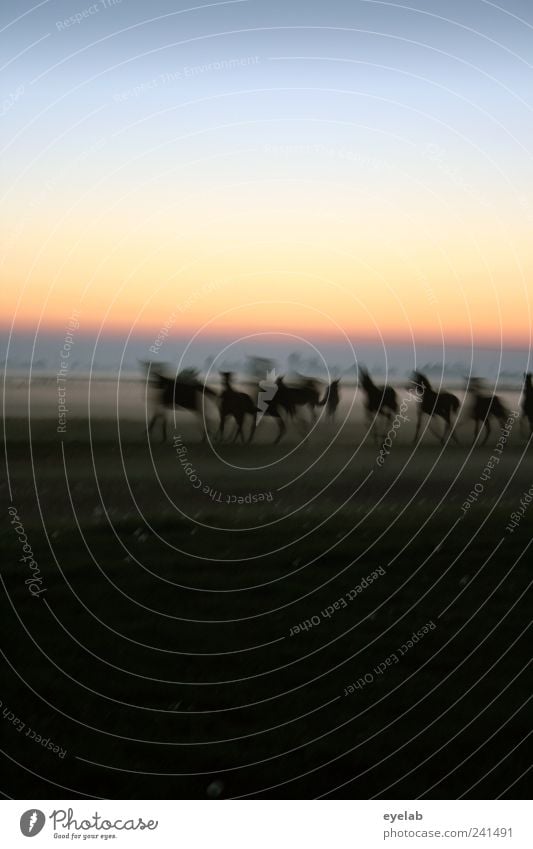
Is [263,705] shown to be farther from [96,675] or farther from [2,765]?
[2,765]

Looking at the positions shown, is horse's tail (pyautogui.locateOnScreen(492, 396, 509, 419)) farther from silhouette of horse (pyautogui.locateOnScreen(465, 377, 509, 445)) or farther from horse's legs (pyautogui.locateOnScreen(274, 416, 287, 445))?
horse's legs (pyautogui.locateOnScreen(274, 416, 287, 445))

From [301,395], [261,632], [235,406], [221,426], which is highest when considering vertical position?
[301,395]

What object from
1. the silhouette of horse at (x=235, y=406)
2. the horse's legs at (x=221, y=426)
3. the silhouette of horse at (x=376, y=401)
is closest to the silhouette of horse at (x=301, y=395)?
the silhouette of horse at (x=235, y=406)

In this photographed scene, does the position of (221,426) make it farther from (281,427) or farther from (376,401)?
(376,401)

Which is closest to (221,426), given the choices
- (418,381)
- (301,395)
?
(301,395)

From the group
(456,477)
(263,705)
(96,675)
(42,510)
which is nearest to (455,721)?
(263,705)
